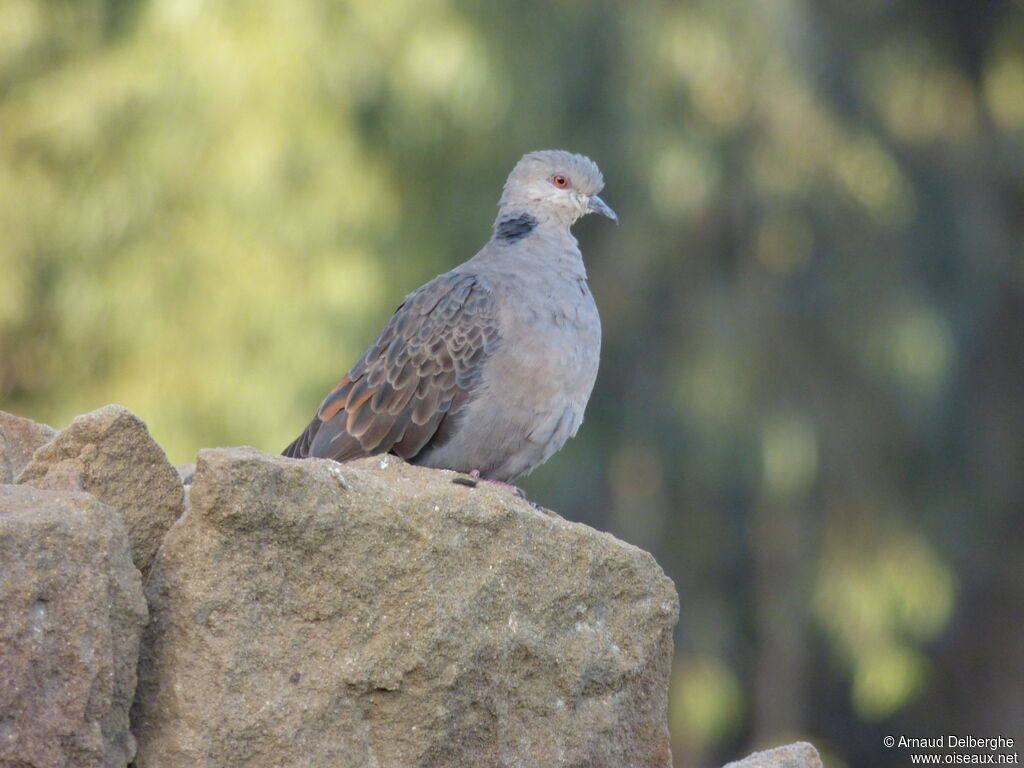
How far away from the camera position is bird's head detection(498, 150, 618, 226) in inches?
248

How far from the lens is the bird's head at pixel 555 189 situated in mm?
6301

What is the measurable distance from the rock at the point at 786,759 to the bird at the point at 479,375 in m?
1.98

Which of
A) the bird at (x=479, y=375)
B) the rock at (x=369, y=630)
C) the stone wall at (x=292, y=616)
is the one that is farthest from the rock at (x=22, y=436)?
the bird at (x=479, y=375)

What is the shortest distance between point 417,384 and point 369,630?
2419mm

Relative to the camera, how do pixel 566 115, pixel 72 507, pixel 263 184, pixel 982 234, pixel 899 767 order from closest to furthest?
1. pixel 72 507
2. pixel 263 184
3. pixel 566 115
4. pixel 982 234
5. pixel 899 767

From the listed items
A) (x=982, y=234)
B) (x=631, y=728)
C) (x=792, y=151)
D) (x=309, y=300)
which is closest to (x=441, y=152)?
(x=309, y=300)

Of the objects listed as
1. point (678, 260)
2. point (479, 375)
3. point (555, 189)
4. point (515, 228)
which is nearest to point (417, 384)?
point (479, 375)

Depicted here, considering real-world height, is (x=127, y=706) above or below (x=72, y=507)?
below

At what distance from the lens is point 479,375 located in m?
5.53

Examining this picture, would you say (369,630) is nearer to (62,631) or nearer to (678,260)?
(62,631)

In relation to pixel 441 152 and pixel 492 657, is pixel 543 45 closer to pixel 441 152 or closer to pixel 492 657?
pixel 441 152

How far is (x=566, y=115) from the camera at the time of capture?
480 inches

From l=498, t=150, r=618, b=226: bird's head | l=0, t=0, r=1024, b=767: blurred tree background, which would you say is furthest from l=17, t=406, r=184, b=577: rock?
l=0, t=0, r=1024, b=767: blurred tree background

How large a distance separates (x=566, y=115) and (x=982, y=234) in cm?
396
